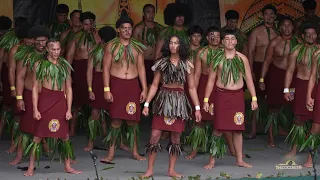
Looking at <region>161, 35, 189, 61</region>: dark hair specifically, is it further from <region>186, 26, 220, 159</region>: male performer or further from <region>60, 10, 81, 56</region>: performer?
<region>60, 10, 81, 56</region>: performer

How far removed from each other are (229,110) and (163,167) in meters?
1.03

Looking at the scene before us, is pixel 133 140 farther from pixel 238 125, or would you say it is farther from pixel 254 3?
pixel 254 3

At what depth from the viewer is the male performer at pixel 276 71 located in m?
13.0

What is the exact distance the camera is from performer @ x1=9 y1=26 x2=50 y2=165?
11578 millimetres

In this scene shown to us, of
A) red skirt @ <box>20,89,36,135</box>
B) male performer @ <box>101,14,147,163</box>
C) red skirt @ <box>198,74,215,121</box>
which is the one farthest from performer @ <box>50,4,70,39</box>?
red skirt @ <box>198,74,215,121</box>

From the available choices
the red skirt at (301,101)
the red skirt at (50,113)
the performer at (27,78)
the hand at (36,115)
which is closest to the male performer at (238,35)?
the red skirt at (301,101)

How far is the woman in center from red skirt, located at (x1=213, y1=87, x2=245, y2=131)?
512mm

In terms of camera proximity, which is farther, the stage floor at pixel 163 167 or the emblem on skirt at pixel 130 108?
the emblem on skirt at pixel 130 108

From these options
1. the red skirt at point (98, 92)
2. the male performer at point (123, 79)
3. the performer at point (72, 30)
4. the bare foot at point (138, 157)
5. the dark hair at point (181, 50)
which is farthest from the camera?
the performer at point (72, 30)

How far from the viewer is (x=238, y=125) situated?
1166 centimetres

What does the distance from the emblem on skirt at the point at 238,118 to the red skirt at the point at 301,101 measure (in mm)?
941

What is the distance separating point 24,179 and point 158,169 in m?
1.57

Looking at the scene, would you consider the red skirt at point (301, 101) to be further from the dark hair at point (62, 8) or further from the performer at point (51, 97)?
the dark hair at point (62, 8)

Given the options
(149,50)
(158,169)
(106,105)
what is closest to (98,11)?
(149,50)
